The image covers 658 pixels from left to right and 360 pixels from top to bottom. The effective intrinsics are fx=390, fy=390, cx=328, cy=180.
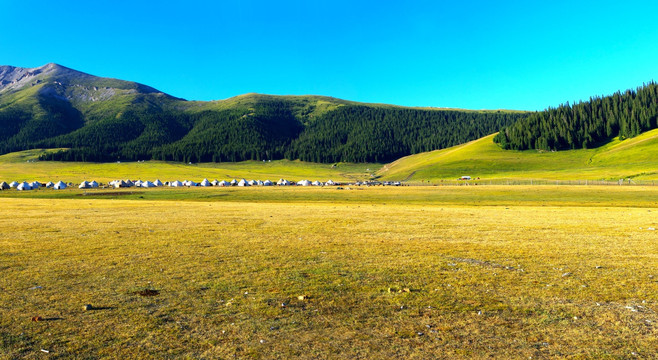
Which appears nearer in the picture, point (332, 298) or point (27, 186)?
point (332, 298)

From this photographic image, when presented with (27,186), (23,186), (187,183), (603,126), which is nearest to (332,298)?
(187,183)

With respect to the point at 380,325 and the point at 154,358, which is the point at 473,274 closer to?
the point at 380,325

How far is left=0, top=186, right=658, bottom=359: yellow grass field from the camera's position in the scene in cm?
811

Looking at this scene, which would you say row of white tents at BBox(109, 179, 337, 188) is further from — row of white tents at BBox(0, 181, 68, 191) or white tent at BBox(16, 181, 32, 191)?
white tent at BBox(16, 181, 32, 191)

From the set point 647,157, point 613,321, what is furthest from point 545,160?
point 613,321

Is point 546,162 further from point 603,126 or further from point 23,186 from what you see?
point 23,186

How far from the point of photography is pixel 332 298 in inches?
444

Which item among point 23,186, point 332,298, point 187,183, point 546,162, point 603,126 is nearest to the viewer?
point 332,298

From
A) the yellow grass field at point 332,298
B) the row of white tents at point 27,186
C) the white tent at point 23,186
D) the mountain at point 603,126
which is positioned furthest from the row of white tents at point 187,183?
the mountain at point 603,126

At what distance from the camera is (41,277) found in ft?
44.2


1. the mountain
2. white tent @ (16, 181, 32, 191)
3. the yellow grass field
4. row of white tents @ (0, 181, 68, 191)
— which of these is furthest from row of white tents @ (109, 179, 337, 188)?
the mountain

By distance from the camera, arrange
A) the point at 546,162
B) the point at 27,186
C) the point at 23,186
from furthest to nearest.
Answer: the point at 546,162
the point at 27,186
the point at 23,186

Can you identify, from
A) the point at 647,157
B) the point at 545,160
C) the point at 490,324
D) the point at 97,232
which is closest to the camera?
the point at 490,324

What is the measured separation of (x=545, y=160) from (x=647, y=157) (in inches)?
1582
